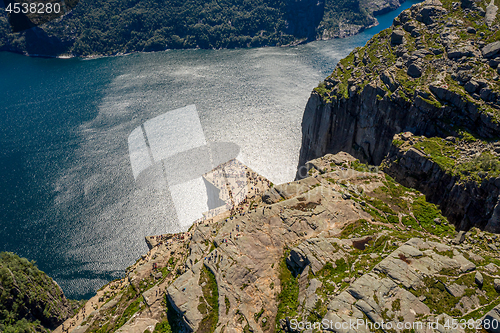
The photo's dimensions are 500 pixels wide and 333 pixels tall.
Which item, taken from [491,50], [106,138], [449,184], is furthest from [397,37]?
[106,138]

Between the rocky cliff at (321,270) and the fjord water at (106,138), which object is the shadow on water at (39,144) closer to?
the fjord water at (106,138)

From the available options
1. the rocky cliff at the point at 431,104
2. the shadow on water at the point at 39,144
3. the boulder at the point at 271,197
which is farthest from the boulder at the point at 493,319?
the shadow on water at the point at 39,144

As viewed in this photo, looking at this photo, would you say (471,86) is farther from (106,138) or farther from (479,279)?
(106,138)

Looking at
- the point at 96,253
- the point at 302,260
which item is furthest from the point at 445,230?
the point at 96,253

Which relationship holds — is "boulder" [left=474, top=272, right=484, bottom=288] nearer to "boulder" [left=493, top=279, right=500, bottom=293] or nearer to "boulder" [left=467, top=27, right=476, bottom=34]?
"boulder" [left=493, top=279, right=500, bottom=293]

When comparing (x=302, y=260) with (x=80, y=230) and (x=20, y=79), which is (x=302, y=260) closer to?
(x=80, y=230)

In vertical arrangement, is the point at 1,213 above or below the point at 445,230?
below
